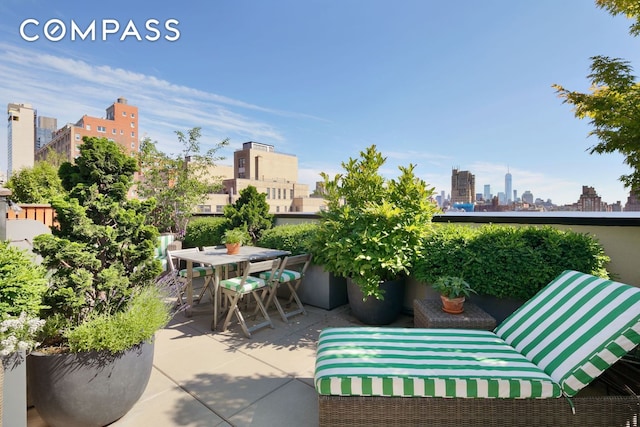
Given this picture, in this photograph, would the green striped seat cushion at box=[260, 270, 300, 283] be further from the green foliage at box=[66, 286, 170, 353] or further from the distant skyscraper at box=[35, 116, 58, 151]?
the distant skyscraper at box=[35, 116, 58, 151]

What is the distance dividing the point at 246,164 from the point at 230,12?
212 ft

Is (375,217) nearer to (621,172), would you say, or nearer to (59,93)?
(621,172)

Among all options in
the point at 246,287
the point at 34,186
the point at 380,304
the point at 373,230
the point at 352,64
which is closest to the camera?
the point at 246,287

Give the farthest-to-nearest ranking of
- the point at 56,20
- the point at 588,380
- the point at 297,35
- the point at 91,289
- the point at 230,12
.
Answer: the point at 297,35 → the point at 230,12 → the point at 56,20 → the point at 91,289 → the point at 588,380

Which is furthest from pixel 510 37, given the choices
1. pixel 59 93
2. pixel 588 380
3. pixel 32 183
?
pixel 32 183

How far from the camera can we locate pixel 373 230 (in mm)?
4223

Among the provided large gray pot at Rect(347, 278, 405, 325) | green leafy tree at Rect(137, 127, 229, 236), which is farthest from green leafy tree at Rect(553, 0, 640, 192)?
green leafy tree at Rect(137, 127, 229, 236)

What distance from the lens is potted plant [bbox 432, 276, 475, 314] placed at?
3398 mm

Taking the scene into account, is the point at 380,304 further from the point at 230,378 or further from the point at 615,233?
the point at 615,233

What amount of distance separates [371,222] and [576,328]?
2.55 metres

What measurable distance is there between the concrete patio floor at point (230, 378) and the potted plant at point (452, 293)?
1.25 meters

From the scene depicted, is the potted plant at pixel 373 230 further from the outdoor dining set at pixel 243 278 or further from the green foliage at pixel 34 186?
the green foliage at pixel 34 186

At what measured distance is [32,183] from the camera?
9578 mm

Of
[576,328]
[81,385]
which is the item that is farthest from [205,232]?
[576,328]
